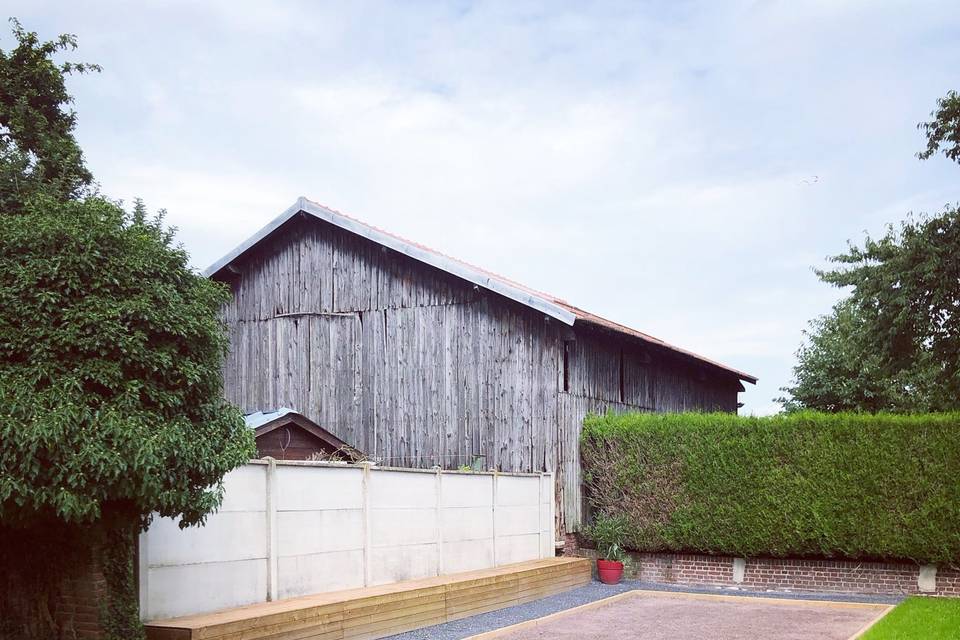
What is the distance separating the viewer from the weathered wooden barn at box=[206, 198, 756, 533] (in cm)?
1959

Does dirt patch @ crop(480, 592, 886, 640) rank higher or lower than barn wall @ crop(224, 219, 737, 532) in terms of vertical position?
lower

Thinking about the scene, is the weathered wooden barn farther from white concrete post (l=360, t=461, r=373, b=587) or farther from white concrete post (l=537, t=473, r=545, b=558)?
white concrete post (l=360, t=461, r=373, b=587)

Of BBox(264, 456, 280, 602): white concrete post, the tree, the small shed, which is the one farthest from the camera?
the tree

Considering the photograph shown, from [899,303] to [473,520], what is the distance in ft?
35.9

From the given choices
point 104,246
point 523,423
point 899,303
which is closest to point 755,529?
point 523,423

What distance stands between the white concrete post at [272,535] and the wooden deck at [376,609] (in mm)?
199

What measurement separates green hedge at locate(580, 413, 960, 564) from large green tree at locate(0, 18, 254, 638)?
433 inches

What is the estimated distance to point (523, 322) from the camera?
65.1 feet

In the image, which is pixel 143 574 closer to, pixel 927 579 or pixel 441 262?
pixel 441 262

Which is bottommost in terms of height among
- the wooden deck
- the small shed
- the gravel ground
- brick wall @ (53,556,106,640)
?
the gravel ground

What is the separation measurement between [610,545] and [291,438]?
6502 millimetres

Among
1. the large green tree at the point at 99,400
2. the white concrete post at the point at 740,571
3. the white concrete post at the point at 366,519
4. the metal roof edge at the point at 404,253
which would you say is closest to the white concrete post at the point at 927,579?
the white concrete post at the point at 740,571

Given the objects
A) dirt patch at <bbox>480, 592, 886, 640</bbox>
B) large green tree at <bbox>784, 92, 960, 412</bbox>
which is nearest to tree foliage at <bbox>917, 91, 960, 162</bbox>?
large green tree at <bbox>784, 92, 960, 412</bbox>

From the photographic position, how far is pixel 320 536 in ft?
41.3
